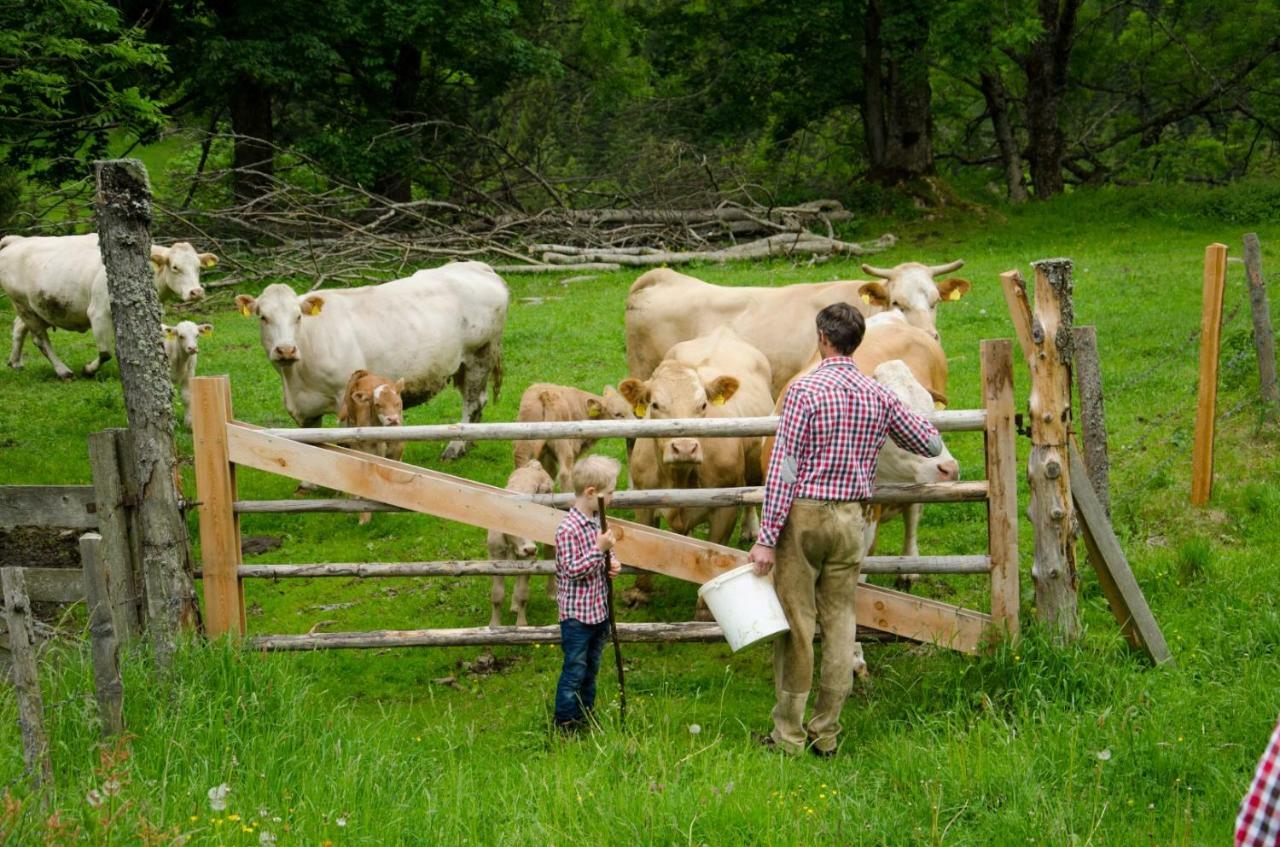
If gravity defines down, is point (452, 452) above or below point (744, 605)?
below

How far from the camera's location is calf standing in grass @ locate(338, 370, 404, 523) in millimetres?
9914

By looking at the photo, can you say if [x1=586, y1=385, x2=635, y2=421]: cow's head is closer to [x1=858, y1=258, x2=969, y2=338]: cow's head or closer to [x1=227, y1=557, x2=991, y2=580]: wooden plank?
[x1=227, y1=557, x2=991, y2=580]: wooden plank

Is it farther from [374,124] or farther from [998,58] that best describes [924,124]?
[374,124]

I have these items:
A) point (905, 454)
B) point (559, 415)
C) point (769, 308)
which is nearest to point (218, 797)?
point (905, 454)

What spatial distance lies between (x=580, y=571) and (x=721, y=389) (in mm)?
2576

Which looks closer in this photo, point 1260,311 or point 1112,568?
point 1112,568

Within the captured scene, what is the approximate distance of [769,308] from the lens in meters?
11.3

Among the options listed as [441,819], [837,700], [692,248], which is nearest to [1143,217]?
[692,248]

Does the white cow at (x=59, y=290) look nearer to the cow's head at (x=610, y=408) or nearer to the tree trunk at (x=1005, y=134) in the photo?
the cow's head at (x=610, y=408)

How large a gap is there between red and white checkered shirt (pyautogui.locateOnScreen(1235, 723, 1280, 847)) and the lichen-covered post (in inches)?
198

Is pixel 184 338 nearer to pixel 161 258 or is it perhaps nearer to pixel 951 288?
pixel 161 258

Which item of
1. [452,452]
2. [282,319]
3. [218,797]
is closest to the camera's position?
[218,797]

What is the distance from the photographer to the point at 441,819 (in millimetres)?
4785

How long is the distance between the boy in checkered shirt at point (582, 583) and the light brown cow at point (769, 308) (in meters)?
5.32
